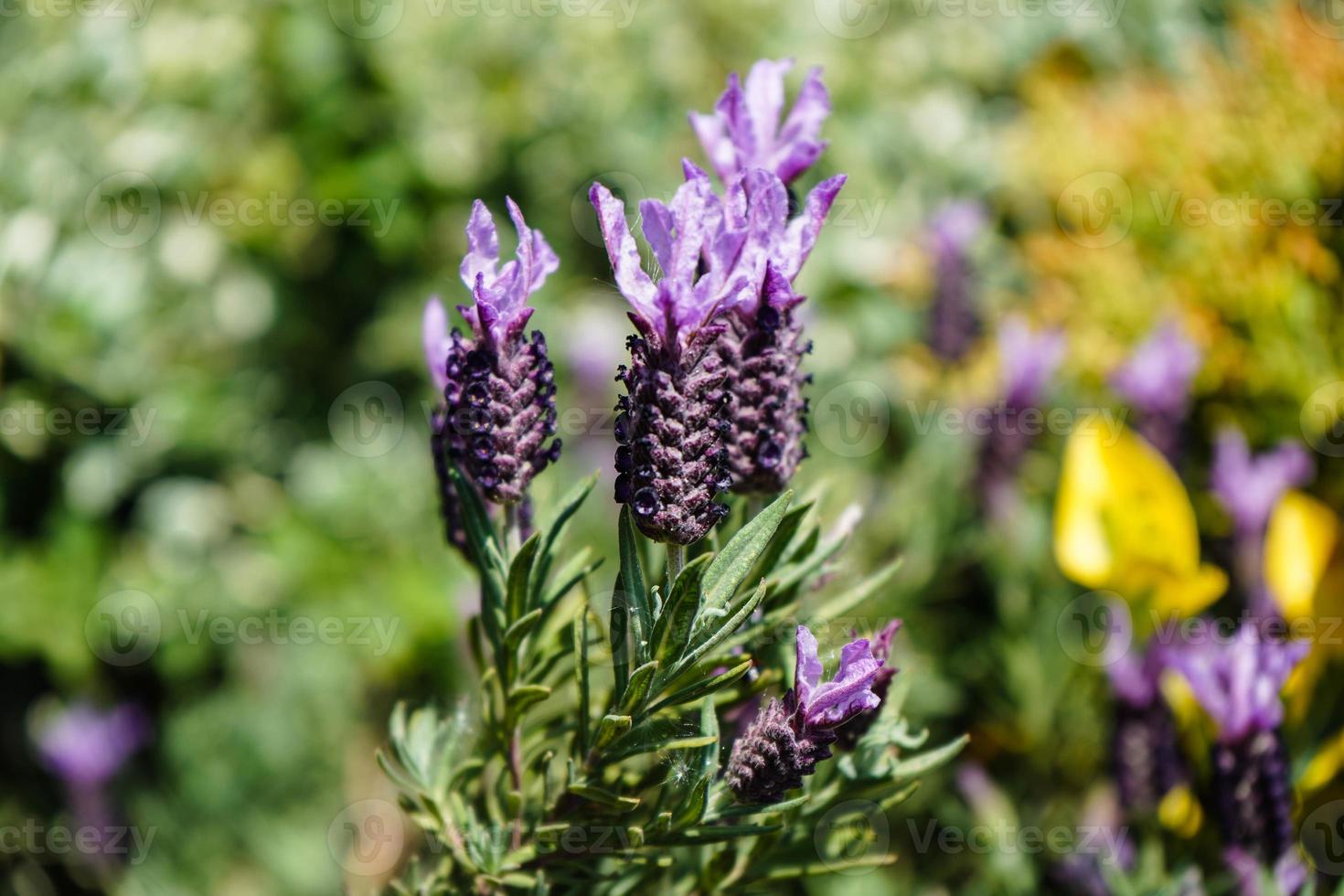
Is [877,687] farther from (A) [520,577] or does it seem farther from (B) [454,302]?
(B) [454,302]

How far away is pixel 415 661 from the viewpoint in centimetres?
188

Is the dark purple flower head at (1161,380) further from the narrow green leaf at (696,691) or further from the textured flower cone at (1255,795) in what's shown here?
the narrow green leaf at (696,691)

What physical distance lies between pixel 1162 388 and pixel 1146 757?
1.60ft

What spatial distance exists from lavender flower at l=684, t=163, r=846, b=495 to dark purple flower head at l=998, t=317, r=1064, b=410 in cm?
83

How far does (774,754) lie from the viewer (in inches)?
22.3

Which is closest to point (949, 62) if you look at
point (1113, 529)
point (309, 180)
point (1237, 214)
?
point (1237, 214)

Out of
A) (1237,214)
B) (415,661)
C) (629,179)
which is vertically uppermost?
(629,179)

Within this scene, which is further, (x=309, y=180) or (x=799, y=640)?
(x=309, y=180)

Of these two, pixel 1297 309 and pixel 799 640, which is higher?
pixel 799 640

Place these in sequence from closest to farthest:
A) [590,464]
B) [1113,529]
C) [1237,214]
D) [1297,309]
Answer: [1113,529] → [1297,309] → [1237,214] → [590,464]

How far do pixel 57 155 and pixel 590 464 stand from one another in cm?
121

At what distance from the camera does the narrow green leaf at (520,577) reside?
593 mm

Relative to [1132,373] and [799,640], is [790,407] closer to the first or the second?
[799,640]

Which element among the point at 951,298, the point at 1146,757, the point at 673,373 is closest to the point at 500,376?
the point at 673,373
